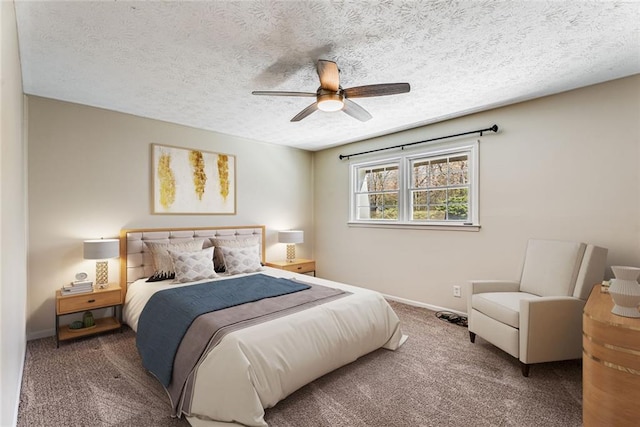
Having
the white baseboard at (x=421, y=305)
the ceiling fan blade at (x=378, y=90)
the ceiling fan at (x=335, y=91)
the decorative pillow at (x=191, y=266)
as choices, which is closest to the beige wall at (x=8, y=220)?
the ceiling fan at (x=335, y=91)

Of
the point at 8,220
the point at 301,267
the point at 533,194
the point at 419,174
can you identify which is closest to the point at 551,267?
the point at 533,194

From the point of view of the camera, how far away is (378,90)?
7.41 feet

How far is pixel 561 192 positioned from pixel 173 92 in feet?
13.2

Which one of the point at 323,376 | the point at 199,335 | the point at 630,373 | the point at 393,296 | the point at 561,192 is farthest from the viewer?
the point at 393,296

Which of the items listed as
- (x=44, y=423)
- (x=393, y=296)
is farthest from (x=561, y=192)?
(x=44, y=423)

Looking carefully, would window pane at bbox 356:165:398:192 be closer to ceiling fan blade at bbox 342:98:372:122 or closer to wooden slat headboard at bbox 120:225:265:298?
ceiling fan blade at bbox 342:98:372:122

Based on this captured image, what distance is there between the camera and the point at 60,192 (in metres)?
3.19

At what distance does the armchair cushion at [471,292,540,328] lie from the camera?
8.11 ft

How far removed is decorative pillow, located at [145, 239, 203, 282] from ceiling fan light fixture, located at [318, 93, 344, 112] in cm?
243

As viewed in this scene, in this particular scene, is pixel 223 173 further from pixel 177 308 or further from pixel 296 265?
pixel 177 308

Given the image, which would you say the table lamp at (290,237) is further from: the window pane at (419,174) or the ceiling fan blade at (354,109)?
the ceiling fan blade at (354,109)

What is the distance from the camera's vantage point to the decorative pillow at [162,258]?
11.1 feet

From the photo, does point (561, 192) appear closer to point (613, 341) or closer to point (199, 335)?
point (613, 341)

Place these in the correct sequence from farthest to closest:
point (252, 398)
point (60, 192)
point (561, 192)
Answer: point (60, 192) < point (561, 192) < point (252, 398)
